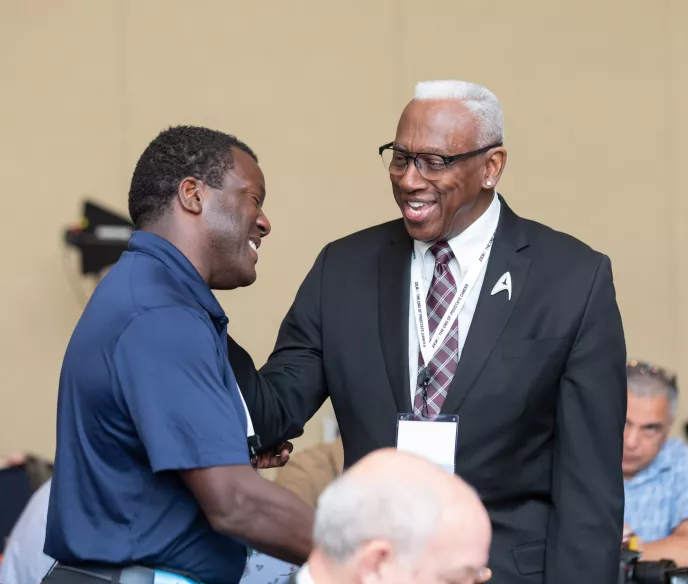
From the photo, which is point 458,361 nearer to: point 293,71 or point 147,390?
point 147,390

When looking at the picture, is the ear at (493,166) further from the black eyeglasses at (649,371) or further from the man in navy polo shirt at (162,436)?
the black eyeglasses at (649,371)

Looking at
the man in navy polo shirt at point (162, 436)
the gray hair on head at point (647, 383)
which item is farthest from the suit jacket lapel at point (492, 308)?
the gray hair on head at point (647, 383)

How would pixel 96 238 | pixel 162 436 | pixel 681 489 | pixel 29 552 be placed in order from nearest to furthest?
1. pixel 162 436
2. pixel 29 552
3. pixel 681 489
4. pixel 96 238

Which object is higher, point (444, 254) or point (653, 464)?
point (444, 254)

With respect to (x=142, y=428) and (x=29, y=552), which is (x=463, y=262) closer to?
(x=142, y=428)

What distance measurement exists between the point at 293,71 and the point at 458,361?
3.76m

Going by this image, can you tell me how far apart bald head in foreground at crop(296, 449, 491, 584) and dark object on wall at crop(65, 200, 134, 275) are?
410 centimetres

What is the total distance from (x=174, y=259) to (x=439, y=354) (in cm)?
69

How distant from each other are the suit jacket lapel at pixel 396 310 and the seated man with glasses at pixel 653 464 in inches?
63.0

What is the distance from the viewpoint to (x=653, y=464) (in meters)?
4.04

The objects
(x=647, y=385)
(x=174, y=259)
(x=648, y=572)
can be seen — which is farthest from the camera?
(x=647, y=385)

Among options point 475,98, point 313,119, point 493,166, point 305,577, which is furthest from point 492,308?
point 313,119

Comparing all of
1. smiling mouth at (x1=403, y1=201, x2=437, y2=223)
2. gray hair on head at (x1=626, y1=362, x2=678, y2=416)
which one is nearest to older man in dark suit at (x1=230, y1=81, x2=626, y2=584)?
smiling mouth at (x1=403, y1=201, x2=437, y2=223)

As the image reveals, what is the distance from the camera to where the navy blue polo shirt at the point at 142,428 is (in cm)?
192
